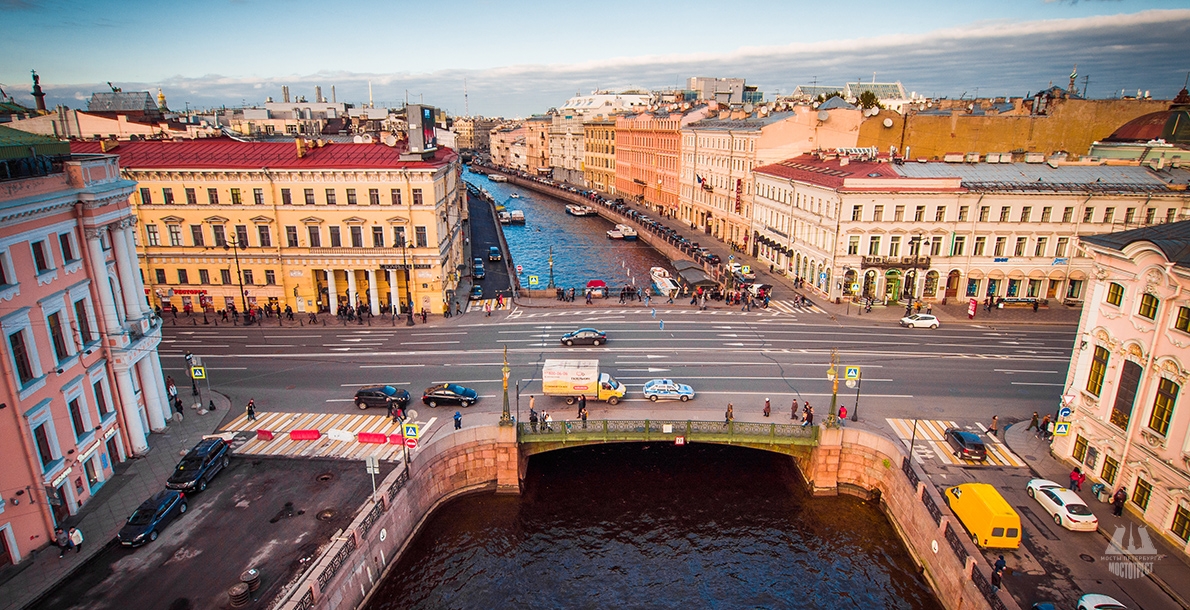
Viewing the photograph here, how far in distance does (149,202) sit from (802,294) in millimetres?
61524

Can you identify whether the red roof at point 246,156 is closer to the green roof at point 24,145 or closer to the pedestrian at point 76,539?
the green roof at point 24,145

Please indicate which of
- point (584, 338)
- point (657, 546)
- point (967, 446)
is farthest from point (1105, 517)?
point (584, 338)

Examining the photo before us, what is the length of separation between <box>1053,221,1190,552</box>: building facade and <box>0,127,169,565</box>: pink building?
154ft

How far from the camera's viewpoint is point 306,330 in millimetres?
54500

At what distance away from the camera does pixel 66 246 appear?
29891 millimetres

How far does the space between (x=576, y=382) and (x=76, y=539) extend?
2404 cm

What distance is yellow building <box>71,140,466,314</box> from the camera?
54094 millimetres

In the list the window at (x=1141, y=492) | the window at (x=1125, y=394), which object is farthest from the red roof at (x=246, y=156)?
the window at (x=1141, y=492)

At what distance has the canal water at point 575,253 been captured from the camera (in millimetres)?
86188

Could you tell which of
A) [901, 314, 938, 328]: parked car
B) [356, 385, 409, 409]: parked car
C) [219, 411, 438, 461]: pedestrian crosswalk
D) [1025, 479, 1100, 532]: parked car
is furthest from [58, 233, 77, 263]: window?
[901, 314, 938, 328]: parked car

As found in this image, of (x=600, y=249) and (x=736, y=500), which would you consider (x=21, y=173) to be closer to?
(x=736, y=500)

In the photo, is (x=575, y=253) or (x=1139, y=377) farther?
(x=575, y=253)

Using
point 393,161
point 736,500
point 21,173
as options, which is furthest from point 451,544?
point 393,161

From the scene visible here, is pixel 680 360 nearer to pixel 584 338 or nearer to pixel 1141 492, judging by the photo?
pixel 584 338
